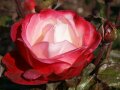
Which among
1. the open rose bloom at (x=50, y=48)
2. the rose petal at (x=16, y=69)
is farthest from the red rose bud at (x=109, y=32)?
the rose petal at (x=16, y=69)

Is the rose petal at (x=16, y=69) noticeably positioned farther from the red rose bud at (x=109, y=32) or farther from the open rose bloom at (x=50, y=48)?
the red rose bud at (x=109, y=32)

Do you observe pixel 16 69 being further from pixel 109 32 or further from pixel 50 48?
pixel 109 32

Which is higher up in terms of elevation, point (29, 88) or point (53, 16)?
point (53, 16)

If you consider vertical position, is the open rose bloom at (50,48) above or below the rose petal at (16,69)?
above

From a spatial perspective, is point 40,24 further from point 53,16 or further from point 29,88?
point 29,88

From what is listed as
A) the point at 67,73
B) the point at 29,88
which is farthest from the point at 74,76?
the point at 29,88

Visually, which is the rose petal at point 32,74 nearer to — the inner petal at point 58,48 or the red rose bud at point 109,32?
the inner petal at point 58,48

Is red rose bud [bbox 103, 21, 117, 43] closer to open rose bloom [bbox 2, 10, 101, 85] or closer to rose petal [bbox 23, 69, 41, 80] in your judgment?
open rose bloom [bbox 2, 10, 101, 85]

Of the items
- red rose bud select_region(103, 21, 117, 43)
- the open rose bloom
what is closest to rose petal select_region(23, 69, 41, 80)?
the open rose bloom
